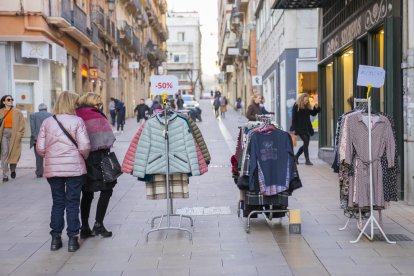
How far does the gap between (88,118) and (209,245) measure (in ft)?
6.62

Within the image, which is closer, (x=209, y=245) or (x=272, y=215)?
(x=209, y=245)

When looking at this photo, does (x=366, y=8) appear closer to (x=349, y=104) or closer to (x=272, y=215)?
(x=349, y=104)

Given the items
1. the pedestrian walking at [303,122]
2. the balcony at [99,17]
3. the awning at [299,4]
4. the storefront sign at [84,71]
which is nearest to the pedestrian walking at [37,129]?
the pedestrian walking at [303,122]

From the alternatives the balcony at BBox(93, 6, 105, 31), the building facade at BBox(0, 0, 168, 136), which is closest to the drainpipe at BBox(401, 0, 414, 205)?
the building facade at BBox(0, 0, 168, 136)

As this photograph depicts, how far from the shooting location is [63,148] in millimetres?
7477

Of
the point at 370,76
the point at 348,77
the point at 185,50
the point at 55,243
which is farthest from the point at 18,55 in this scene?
the point at 185,50

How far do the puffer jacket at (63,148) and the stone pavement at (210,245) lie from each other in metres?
0.88

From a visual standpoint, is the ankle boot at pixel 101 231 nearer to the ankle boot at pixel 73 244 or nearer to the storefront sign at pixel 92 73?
the ankle boot at pixel 73 244

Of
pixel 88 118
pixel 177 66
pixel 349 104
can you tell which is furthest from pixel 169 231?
pixel 177 66

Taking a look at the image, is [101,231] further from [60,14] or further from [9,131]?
[60,14]

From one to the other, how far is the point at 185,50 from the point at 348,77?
9920 cm

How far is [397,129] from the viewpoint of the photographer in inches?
411

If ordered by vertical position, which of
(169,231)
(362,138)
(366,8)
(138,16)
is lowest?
(169,231)

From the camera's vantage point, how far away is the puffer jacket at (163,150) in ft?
26.6
